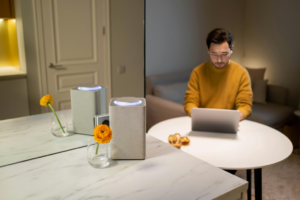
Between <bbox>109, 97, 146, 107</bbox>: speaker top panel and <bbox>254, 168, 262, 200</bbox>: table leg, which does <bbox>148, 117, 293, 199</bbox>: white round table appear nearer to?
<bbox>254, 168, 262, 200</bbox>: table leg

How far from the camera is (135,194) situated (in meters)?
0.80

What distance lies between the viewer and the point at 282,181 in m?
2.57

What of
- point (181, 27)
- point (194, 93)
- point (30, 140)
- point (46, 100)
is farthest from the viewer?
point (181, 27)

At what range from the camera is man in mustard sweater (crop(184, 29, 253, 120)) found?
80.9 inches

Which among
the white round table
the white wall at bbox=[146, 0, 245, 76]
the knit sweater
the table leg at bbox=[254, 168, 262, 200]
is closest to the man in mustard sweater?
the knit sweater

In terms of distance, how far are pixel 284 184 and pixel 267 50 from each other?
2.33 metres

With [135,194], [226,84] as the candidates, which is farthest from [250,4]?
[135,194]

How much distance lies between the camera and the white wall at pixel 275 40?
12.8 ft

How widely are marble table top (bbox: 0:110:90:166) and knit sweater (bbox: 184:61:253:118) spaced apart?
1167 mm

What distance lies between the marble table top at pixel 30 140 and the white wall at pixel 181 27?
2.65 meters

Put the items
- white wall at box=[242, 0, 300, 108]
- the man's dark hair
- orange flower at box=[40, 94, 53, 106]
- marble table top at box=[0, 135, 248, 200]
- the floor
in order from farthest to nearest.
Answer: white wall at box=[242, 0, 300, 108], the floor, the man's dark hair, orange flower at box=[40, 94, 53, 106], marble table top at box=[0, 135, 248, 200]

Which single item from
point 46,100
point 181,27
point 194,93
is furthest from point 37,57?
point 181,27

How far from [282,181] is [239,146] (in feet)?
4.26

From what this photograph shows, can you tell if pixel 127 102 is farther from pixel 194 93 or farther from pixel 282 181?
pixel 282 181
